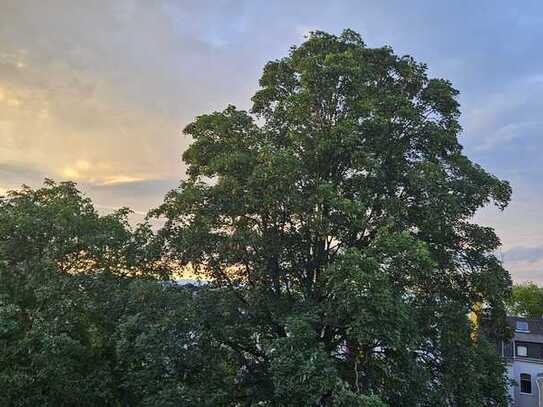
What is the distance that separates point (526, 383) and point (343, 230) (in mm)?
28724

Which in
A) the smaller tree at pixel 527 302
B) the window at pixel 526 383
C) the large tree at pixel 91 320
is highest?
the smaller tree at pixel 527 302

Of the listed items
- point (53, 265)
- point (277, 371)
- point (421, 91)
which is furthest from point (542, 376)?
point (53, 265)

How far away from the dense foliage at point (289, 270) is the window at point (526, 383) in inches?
917

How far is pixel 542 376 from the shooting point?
30844 millimetres

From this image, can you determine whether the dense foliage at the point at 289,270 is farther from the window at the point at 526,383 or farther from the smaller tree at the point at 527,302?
the smaller tree at the point at 527,302

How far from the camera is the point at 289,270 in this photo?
54.3ft

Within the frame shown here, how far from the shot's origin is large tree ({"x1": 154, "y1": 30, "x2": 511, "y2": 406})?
46.3 ft

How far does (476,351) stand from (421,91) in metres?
9.21

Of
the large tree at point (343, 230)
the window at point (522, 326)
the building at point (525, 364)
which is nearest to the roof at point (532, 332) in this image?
the building at point (525, 364)

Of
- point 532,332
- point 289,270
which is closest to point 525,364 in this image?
point 532,332

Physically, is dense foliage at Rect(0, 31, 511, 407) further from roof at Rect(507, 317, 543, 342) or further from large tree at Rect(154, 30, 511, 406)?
roof at Rect(507, 317, 543, 342)

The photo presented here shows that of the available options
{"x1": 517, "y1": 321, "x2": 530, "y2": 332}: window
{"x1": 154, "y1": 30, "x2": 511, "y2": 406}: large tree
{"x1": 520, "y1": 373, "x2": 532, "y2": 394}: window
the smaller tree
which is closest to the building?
{"x1": 520, "y1": 373, "x2": 532, "y2": 394}: window

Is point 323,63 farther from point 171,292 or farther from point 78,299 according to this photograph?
point 78,299

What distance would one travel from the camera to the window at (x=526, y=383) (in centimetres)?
3538
